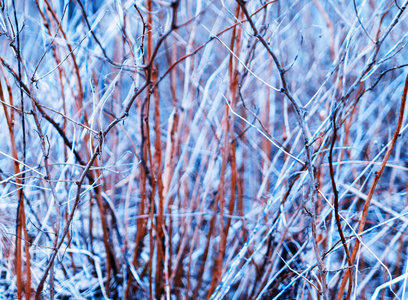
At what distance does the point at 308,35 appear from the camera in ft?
4.59

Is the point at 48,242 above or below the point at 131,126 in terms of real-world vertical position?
below

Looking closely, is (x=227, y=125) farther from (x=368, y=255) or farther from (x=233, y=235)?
(x=368, y=255)

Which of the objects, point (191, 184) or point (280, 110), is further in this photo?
point (280, 110)

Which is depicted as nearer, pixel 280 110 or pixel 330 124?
pixel 330 124

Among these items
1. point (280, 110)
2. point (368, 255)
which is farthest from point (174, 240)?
point (280, 110)

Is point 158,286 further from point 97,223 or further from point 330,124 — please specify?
point 330,124

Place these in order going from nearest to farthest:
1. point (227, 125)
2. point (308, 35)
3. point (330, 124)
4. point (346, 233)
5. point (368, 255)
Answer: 1. point (330, 124)
2. point (227, 125)
3. point (346, 233)
4. point (368, 255)
5. point (308, 35)

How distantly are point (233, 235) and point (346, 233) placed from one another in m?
0.35

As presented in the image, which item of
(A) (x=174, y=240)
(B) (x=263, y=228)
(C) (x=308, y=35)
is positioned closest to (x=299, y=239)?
(B) (x=263, y=228)

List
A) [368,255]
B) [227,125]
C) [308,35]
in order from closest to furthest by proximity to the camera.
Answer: [227,125] → [368,255] → [308,35]

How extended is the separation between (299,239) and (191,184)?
44 cm

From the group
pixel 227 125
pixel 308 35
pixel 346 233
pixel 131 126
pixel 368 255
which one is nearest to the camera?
pixel 227 125

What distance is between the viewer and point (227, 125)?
0.81 meters

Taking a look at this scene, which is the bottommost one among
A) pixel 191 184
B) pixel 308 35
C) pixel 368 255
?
pixel 368 255
